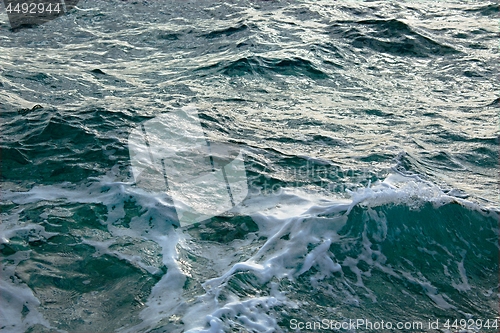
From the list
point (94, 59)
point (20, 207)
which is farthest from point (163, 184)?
point (94, 59)

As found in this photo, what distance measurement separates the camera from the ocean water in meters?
3.76

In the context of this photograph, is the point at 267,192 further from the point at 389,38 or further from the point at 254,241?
the point at 389,38

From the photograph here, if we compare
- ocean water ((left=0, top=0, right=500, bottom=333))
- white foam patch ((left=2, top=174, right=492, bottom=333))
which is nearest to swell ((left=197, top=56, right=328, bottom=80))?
ocean water ((left=0, top=0, right=500, bottom=333))

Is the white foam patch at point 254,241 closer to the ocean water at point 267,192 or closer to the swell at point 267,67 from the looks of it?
the ocean water at point 267,192

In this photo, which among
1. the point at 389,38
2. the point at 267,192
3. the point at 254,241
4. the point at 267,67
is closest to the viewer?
the point at 254,241

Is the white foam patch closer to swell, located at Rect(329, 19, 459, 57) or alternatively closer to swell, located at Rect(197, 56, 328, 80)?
swell, located at Rect(197, 56, 328, 80)

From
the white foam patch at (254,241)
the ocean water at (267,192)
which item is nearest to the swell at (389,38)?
the ocean water at (267,192)

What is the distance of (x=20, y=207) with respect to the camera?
187 inches

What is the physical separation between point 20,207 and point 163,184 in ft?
4.02

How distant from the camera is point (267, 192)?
510 cm

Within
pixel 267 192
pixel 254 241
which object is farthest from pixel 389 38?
pixel 254 241

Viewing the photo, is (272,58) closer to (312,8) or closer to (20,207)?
(312,8)

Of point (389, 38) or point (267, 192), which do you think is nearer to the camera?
point (267, 192)

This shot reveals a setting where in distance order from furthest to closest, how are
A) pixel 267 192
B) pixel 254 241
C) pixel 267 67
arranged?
pixel 267 67 < pixel 267 192 < pixel 254 241
